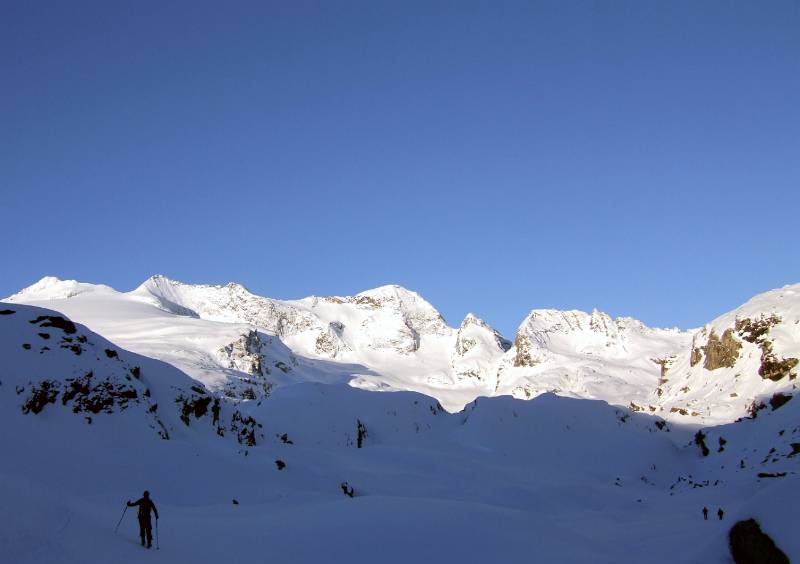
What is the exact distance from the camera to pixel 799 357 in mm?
52188

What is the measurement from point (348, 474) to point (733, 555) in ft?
65.6

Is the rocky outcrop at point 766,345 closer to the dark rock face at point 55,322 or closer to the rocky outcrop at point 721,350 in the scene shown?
the rocky outcrop at point 721,350

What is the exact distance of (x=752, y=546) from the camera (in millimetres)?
14531

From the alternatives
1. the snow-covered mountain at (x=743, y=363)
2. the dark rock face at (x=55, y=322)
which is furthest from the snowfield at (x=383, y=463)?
the snow-covered mountain at (x=743, y=363)

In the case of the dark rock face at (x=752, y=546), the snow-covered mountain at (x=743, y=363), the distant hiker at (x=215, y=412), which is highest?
the snow-covered mountain at (x=743, y=363)

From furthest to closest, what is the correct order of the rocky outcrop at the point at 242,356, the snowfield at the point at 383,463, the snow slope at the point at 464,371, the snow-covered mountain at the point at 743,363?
the rocky outcrop at the point at 242,356 < the snow slope at the point at 464,371 < the snow-covered mountain at the point at 743,363 < the snowfield at the point at 383,463

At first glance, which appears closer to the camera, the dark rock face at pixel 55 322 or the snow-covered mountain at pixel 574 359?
the dark rock face at pixel 55 322

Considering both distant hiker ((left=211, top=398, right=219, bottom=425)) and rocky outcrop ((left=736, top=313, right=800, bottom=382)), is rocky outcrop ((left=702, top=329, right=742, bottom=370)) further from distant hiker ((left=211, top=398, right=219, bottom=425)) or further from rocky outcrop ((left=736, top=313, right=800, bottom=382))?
distant hiker ((left=211, top=398, right=219, bottom=425))

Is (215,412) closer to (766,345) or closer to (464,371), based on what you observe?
(766,345)

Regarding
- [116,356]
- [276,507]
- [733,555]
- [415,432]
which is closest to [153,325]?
[415,432]

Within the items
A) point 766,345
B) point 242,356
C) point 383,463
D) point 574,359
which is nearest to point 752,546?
point 383,463

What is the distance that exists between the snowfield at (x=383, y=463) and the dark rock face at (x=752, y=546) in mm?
352

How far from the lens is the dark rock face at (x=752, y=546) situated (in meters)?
13.8

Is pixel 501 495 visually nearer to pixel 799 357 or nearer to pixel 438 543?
pixel 438 543
